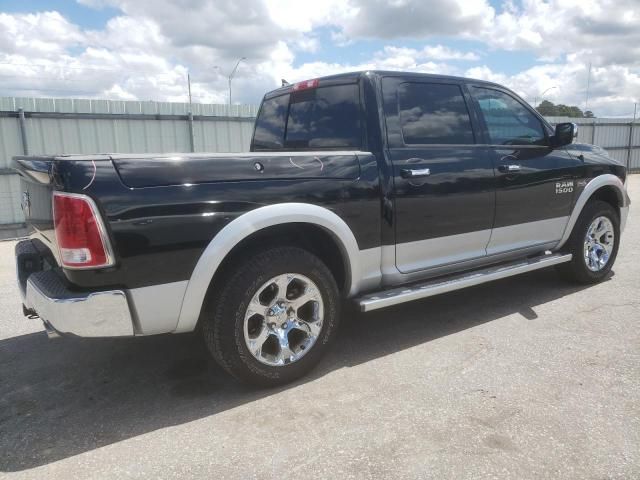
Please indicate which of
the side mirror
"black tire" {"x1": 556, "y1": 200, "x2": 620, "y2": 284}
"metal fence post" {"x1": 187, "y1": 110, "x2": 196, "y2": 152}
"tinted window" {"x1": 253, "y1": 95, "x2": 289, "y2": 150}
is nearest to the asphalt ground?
"black tire" {"x1": 556, "y1": 200, "x2": 620, "y2": 284}

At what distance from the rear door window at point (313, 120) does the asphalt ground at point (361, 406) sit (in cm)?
149

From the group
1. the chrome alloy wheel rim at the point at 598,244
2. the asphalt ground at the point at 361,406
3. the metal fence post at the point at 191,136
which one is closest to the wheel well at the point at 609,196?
the chrome alloy wheel rim at the point at 598,244

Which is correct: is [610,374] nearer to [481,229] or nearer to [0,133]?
[481,229]

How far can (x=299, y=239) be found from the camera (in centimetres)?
317

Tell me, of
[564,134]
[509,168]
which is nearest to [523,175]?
[509,168]

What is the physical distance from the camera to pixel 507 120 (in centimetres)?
420

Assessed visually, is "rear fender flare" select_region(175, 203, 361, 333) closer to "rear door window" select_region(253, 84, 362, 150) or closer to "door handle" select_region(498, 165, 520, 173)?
"rear door window" select_region(253, 84, 362, 150)

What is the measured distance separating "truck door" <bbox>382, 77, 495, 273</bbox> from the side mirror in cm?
93

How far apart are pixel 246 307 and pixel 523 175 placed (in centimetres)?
258

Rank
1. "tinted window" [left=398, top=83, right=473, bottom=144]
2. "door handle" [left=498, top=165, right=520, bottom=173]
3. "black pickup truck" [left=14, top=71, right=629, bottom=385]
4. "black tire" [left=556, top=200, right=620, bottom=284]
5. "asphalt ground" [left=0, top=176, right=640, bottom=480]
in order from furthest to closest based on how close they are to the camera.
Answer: "black tire" [left=556, top=200, right=620, bottom=284] < "door handle" [left=498, top=165, right=520, bottom=173] < "tinted window" [left=398, top=83, right=473, bottom=144] < "black pickup truck" [left=14, top=71, right=629, bottom=385] < "asphalt ground" [left=0, top=176, right=640, bottom=480]

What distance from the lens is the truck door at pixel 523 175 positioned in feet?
13.1

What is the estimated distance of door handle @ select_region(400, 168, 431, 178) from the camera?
11.0 ft

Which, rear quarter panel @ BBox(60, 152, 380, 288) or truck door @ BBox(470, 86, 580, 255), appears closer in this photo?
rear quarter panel @ BBox(60, 152, 380, 288)

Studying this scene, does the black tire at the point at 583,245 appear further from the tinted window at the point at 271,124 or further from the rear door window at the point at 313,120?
the tinted window at the point at 271,124
